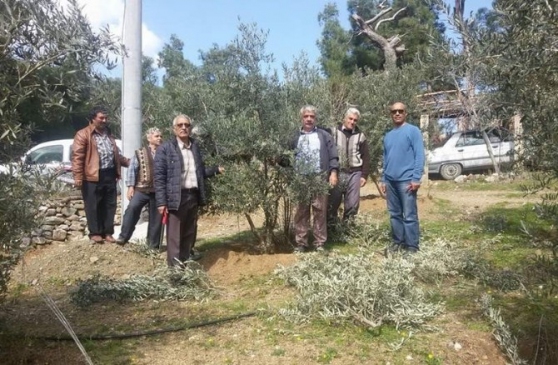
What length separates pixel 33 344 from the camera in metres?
4.46

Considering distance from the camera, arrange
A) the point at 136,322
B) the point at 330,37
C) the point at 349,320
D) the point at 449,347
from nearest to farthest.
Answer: the point at 449,347, the point at 349,320, the point at 136,322, the point at 330,37

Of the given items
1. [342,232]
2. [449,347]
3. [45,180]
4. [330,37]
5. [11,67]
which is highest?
[330,37]

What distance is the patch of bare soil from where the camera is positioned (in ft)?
13.8

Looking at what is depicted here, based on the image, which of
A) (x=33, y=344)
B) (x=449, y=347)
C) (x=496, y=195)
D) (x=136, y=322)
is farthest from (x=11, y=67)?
(x=496, y=195)

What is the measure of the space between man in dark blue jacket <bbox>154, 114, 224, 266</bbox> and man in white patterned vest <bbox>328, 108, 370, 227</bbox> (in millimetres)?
2111

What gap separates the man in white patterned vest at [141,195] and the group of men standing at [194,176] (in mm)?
12

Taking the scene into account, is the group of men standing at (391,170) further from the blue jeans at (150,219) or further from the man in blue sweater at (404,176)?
the blue jeans at (150,219)

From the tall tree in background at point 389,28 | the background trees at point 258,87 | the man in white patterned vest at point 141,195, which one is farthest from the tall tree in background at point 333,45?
the man in white patterned vest at point 141,195

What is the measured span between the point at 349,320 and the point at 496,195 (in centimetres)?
1022

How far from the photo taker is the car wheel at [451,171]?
20.0 metres

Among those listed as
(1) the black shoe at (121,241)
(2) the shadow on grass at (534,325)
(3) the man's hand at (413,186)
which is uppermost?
(3) the man's hand at (413,186)

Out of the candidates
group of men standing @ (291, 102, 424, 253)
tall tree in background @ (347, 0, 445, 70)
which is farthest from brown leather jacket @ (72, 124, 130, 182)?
tall tree in background @ (347, 0, 445, 70)

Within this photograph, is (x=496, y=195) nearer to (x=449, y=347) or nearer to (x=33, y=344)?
(x=449, y=347)

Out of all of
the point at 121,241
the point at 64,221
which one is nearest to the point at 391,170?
the point at 121,241
